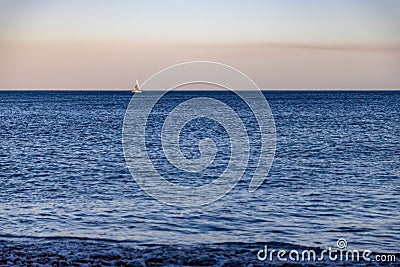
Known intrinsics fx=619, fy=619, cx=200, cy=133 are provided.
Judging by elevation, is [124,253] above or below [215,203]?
below

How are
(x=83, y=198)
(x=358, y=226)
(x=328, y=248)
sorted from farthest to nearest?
(x=83, y=198), (x=358, y=226), (x=328, y=248)

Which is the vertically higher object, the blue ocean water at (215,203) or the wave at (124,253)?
the blue ocean water at (215,203)

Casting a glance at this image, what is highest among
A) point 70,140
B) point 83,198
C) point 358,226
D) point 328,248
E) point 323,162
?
point 70,140

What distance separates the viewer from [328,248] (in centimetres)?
2019

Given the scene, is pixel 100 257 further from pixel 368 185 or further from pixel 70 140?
pixel 70 140

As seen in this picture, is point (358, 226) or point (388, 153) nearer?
point (358, 226)

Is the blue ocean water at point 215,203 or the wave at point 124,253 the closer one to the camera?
the wave at point 124,253

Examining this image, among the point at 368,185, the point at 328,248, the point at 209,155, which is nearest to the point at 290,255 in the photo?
the point at 328,248

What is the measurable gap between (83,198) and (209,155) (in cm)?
2103

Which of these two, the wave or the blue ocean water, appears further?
the blue ocean water

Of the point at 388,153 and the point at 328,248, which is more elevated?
the point at 388,153

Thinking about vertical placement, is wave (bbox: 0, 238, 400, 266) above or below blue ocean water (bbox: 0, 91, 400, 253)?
below

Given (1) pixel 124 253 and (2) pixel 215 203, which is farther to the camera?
(2) pixel 215 203

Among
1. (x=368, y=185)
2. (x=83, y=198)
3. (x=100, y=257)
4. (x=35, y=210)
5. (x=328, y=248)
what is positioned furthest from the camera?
(x=368, y=185)
